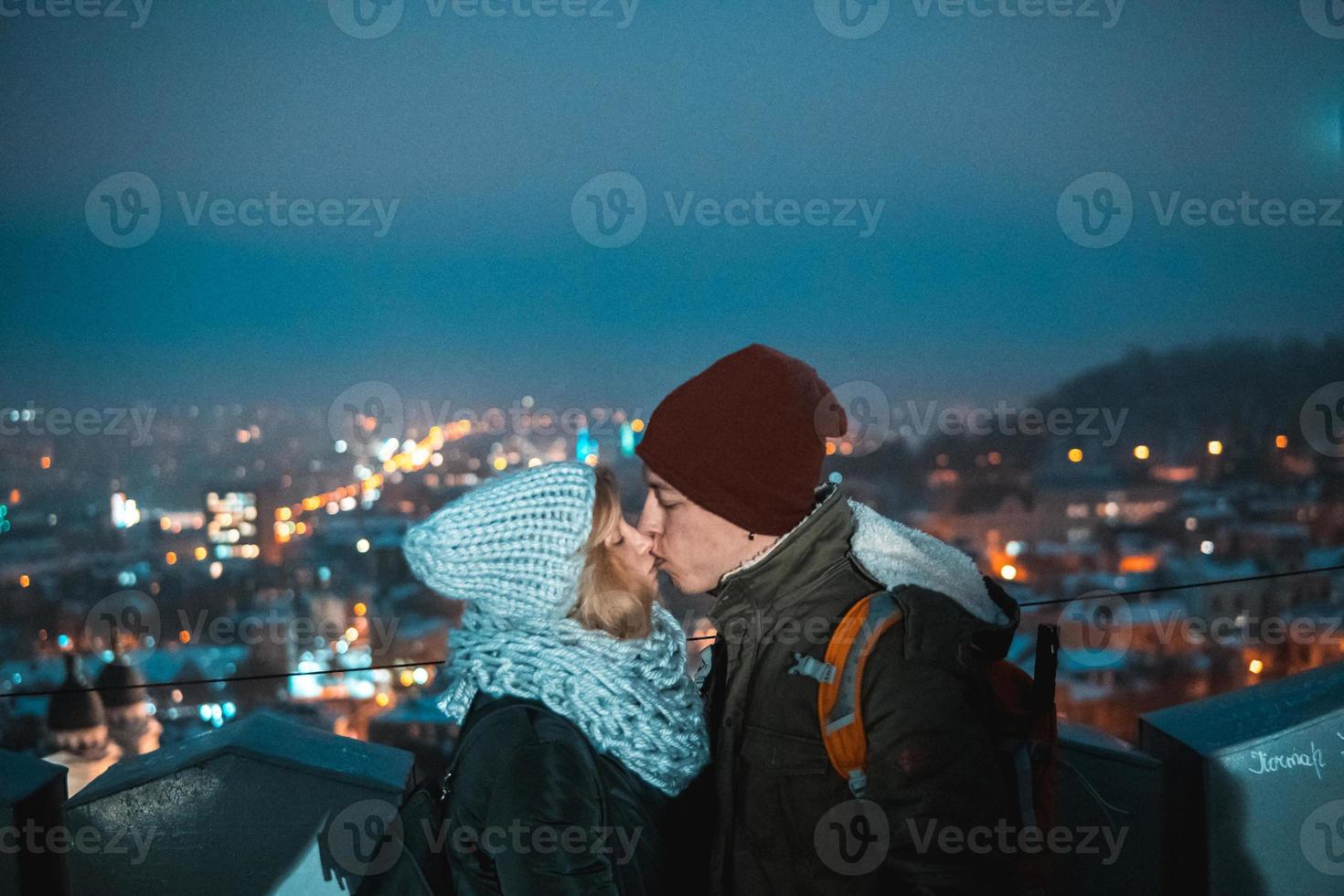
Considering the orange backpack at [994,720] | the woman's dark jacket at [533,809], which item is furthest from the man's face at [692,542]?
the woman's dark jacket at [533,809]

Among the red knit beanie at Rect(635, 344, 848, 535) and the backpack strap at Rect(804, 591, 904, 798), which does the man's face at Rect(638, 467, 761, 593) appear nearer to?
the red knit beanie at Rect(635, 344, 848, 535)

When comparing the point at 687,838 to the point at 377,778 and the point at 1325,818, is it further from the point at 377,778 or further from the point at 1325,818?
the point at 1325,818

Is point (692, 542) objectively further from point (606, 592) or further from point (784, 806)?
point (784, 806)

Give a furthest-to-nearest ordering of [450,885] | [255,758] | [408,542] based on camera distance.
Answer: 1. [255,758]
2. [408,542]
3. [450,885]

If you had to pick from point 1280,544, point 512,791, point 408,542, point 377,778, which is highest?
point 408,542

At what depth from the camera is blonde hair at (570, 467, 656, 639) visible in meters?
1.91

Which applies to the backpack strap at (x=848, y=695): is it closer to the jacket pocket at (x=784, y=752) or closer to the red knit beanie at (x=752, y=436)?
the jacket pocket at (x=784, y=752)

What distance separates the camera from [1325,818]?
2.69 metres

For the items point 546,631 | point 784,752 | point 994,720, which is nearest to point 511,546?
point 546,631

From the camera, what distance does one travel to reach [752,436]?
192 cm

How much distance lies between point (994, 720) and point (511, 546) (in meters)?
0.91

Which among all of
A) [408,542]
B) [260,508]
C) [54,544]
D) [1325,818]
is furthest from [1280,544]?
[54,544]

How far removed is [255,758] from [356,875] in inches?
19.2

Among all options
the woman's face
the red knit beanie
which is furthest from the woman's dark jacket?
the red knit beanie
